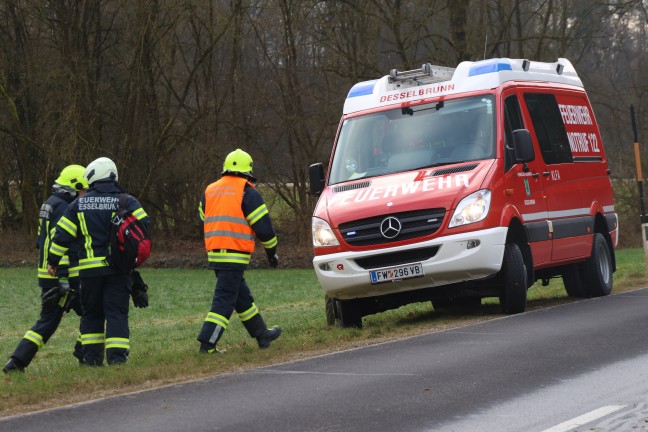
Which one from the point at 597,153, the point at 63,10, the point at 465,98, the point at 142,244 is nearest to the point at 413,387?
the point at 142,244

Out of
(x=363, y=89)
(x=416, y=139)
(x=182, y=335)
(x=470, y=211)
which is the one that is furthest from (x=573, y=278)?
(x=182, y=335)

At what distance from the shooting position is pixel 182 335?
16.5 m

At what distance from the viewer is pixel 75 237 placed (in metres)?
10.4

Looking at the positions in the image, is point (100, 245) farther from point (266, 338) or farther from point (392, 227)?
point (392, 227)

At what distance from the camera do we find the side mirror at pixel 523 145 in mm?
13453

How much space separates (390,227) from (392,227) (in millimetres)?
20

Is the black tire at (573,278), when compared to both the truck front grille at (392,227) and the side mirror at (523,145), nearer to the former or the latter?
the side mirror at (523,145)

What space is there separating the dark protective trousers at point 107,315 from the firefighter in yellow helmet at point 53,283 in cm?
→ 37

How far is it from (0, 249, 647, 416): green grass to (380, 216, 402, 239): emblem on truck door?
3.22 ft

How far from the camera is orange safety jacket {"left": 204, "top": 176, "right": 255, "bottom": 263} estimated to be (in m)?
11.0

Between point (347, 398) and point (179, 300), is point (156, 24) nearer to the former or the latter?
point (179, 300)

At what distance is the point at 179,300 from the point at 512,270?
13.6 m

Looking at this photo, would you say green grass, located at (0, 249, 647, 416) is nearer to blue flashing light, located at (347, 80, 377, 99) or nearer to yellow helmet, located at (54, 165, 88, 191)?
yellow helmet, located at (54, 165, 88, 191)

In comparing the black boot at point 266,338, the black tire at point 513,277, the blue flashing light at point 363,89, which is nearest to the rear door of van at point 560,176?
the black tire at point 513,277
